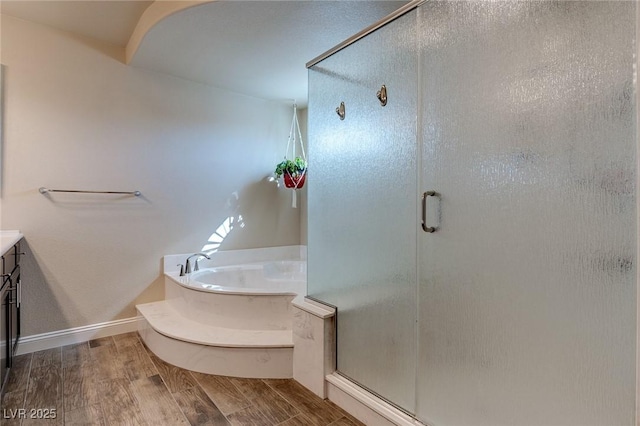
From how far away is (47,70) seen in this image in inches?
99.7

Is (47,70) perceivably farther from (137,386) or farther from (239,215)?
(137,386)

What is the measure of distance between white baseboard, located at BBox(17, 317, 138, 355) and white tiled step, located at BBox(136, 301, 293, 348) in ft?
1.08

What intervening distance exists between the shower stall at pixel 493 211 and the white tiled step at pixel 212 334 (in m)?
0.52

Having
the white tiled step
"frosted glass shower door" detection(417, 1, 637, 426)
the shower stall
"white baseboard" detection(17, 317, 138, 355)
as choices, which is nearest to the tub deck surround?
the white tiled step

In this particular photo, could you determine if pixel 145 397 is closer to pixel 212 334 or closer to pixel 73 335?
pixel 212 334

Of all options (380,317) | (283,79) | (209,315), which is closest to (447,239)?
(380,317)

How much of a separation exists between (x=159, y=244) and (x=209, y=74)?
5.23 feet

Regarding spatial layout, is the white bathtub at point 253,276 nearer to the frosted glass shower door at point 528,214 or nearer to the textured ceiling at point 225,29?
the frosted glass shower door at point 528,214

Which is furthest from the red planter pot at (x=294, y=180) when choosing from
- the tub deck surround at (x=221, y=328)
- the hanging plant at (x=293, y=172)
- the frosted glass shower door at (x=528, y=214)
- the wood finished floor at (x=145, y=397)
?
the frosted glass shower door at (x=528, y=214)

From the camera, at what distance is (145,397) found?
6.23ft

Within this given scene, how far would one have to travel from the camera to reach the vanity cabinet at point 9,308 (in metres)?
1.77

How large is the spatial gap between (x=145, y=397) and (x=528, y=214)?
2118mm

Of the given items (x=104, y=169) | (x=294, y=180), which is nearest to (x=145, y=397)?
(x=104, y=169)

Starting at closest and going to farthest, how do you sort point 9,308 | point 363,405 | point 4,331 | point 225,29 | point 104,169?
point 363,405 → point 4,331 → point 9,308 → point 225,29 → point 104,169
